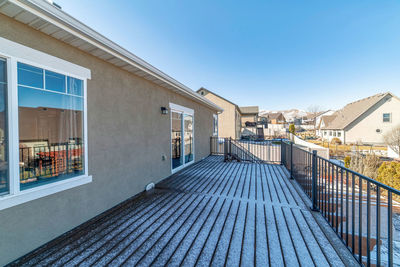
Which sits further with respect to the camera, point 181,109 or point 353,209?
point 181,109

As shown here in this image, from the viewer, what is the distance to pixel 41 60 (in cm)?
212

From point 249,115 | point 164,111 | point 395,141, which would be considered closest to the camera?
point 164,111

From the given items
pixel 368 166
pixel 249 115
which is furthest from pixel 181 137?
pixel 249 115

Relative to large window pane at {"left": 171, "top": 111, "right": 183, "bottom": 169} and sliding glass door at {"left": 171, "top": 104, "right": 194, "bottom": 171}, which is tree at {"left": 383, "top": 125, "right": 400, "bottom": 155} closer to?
sliding glass door at {"left": 171, "top": 104, "right": 194, "bottom": 171}

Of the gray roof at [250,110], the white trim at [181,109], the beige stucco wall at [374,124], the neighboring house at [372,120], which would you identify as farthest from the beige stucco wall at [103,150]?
the beige stucco wall at [374,124]

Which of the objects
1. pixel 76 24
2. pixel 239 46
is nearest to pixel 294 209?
pixel 76 24

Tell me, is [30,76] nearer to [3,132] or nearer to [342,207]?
[3,132]

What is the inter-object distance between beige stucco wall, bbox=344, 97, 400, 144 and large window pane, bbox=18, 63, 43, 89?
28.7 meters

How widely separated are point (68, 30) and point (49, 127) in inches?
53.8

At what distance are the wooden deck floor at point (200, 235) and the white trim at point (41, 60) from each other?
226 cm

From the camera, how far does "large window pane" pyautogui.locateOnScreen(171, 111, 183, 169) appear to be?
219 inches

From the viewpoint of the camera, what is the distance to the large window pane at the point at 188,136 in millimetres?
6394

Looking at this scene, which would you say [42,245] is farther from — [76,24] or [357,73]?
[357,73]

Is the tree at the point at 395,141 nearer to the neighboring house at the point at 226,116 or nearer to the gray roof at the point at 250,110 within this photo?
the neighboring house at the point at 226,116
